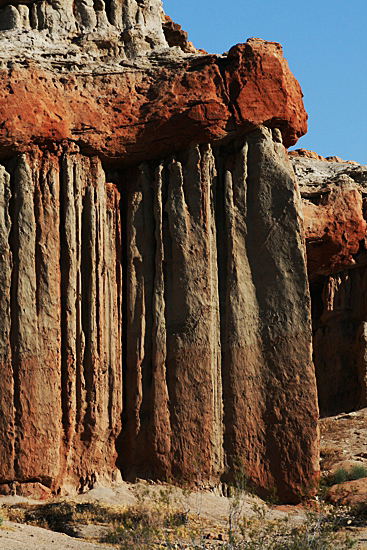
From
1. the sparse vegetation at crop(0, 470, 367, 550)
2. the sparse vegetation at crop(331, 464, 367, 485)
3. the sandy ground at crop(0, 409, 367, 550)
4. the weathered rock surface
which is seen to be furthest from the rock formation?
the weathered rock surface

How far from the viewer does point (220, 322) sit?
1869 centimetres

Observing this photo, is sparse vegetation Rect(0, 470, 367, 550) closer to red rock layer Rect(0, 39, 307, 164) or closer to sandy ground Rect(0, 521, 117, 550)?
sandy ground Rect(0, 521, 117, 550)

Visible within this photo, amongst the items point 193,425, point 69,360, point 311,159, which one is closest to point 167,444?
point 193,425

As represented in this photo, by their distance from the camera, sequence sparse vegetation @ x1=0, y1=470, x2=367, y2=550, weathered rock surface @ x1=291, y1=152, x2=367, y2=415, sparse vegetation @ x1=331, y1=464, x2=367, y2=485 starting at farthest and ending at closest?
weathered rock surface @ x1=291, y1=152, x2=367, y2=415, sparse vegetation @ x1=331, y1=464, x2=367, y2=485, sparse vegetation @ x1=0, y1=470, x2=367, y2=550

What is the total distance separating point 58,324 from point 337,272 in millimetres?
13841

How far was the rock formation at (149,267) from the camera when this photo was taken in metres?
18.1

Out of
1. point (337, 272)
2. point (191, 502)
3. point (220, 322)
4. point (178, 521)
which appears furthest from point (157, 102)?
point (337, 272)

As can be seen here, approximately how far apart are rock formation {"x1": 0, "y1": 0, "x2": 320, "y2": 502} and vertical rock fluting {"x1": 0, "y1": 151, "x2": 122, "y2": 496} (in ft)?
0.09

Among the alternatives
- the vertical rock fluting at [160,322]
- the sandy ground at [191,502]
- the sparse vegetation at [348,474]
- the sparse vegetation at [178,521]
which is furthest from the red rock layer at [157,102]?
the sparse vegetation at [348,474]

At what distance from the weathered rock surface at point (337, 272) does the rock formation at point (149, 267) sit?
26.8 ft

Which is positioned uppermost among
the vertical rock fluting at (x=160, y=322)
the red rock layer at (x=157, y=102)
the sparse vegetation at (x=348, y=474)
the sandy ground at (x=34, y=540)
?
the red rock layer at (x=157, y=102)

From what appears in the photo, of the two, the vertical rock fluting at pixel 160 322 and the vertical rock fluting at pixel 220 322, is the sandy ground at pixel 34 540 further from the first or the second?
the vertical rock fluting at pixel 220 322

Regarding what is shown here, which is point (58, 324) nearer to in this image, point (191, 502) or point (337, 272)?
point (191, 502)

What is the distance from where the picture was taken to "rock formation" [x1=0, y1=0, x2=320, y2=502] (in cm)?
1806
